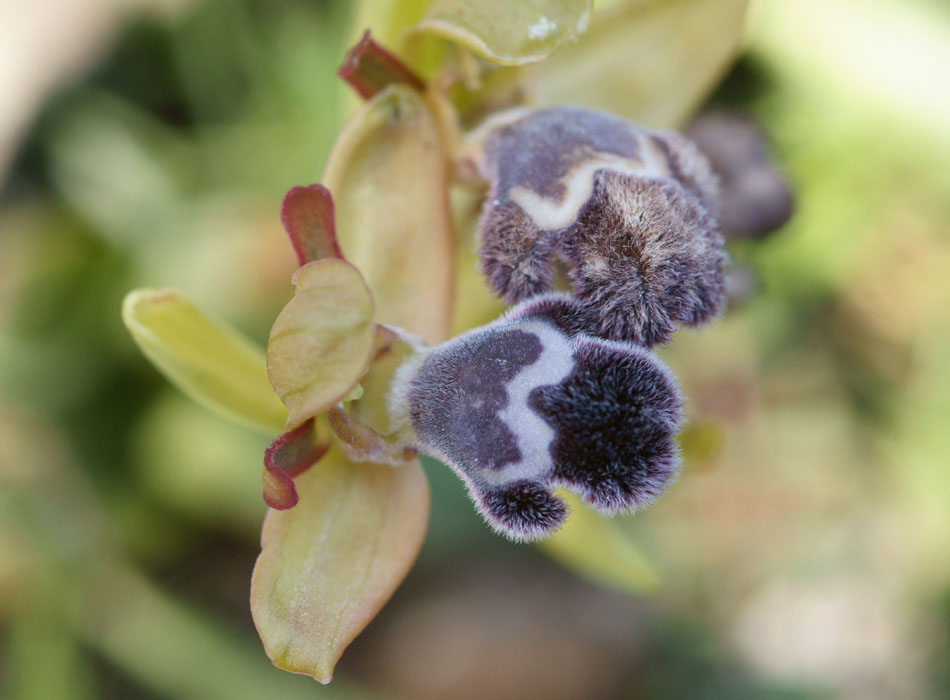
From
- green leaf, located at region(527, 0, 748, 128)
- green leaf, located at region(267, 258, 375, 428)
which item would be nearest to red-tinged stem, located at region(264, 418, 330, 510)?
green leaf, located at region(267, 258, 375, 428)

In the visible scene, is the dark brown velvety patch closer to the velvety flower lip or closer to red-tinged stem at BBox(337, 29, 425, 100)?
the velvety flower lip

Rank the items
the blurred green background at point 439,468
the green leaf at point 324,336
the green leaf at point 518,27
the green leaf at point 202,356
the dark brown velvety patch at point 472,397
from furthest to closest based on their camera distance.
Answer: the blurred green background at point 439,468
the green leaf at point 202,356
the green leaf at point 518,27
the dark brown velvety patch at point 472,397
the green leaf at point 324,336

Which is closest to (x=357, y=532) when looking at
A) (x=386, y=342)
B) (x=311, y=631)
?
(x=311, y=631)

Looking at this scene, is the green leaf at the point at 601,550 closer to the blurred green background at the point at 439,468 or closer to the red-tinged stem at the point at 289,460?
the red-tinged stem at the point at 289,460

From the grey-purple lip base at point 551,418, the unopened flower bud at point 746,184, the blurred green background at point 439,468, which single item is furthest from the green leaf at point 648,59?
the blurred green background at point 439,468

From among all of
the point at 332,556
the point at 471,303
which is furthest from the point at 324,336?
the point at 471,303

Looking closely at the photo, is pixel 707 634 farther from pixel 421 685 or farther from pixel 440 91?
pixel 440 91
